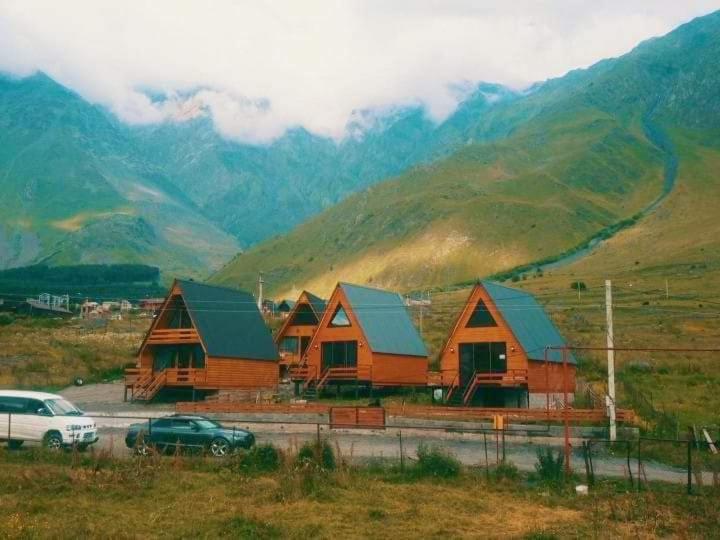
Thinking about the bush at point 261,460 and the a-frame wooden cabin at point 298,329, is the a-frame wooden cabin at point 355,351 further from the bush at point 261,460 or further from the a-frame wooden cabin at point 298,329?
the bush at point 261,460

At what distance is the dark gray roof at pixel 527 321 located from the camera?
46356mm

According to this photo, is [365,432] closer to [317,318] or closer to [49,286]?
[317,318]

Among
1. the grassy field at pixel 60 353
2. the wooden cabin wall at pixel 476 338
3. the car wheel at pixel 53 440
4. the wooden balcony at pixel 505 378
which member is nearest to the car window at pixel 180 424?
the car wheel at pixel 53 440

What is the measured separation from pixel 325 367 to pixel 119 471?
2920 centimetres

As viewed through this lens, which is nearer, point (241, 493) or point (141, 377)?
point (241, 493)

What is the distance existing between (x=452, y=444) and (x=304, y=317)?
30272 millimetres

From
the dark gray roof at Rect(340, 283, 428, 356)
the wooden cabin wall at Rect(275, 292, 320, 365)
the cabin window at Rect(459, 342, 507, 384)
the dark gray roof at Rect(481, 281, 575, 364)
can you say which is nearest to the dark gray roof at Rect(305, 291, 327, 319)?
the wooden cabin wall at Rect(275, 292, 320, 365)

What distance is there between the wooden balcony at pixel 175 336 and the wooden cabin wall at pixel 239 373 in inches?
75.3

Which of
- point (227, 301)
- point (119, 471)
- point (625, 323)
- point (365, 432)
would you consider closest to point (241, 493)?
point (119, 471)

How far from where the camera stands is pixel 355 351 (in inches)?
1993

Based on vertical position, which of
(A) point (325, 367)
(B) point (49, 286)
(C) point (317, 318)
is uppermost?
(B) point (49, 286)

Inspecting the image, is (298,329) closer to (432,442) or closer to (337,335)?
(337,335)

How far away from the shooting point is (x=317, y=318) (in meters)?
60.2

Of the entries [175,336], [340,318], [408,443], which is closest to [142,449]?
[408,443]
